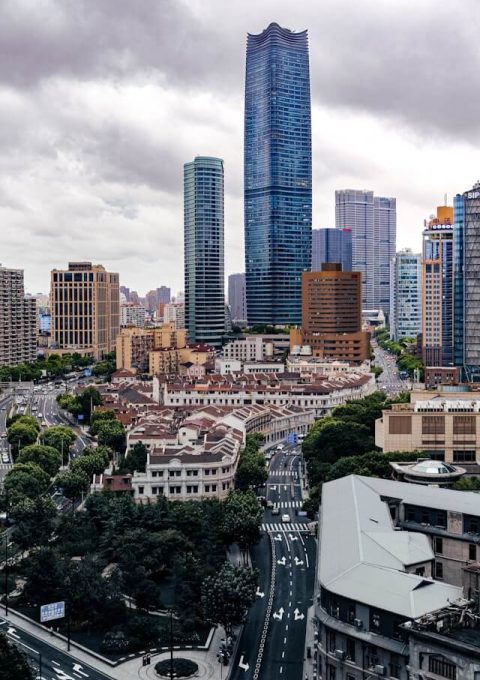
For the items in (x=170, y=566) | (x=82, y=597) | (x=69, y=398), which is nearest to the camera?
(x=82, y=597)

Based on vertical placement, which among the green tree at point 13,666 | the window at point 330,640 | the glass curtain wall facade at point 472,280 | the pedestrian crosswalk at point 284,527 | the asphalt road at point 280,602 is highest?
the glass curtain wall facade at point 472,280

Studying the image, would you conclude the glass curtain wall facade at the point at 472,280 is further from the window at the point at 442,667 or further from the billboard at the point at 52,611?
the window at the point at 442,667

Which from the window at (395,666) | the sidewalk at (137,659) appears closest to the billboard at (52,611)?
the sidewalk at (137,659)

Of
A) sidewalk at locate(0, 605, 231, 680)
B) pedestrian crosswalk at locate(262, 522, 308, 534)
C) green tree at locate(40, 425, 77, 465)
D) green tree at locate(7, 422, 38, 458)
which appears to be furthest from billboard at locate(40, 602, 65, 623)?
green tree at locate(7, 422, 38, 458)

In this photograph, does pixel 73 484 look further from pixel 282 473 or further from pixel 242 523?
pixel 282 473

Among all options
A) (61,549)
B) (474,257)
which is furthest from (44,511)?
(474,257)

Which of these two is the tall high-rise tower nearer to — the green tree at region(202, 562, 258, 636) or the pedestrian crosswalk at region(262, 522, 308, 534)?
the pedestrian crosswalk at region(262, 522, 308, 534)

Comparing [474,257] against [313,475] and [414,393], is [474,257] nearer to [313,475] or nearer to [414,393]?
[414,393]
